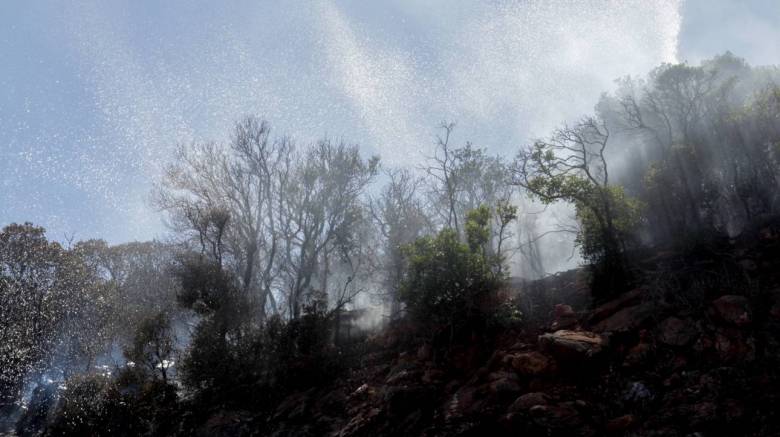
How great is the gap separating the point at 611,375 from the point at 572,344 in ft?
3.29

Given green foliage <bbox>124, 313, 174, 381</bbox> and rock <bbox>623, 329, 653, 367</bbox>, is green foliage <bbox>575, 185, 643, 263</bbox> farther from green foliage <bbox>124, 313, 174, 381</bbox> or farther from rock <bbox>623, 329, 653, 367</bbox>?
green foliage <bbox>124, 313, 174, 381</bbox>

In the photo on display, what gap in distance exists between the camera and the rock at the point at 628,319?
419 inches

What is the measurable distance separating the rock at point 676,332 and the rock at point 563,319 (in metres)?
2.38

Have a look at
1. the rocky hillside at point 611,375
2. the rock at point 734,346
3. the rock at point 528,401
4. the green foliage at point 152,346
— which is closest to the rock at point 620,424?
the rocky hillside at point 611,375

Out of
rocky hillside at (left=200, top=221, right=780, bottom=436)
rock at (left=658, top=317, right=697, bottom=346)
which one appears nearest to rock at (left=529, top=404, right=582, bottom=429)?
rocky hillside at (left=200, top=221, right=780, bottom=436)

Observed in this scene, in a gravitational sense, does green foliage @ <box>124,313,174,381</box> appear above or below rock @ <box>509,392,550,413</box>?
above

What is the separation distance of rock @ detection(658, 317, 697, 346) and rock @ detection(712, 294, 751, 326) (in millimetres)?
636

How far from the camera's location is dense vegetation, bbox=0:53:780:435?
48.3 ft

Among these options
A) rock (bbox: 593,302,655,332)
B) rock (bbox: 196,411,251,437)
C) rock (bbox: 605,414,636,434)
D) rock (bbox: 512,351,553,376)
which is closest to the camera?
rock (bbox: 605,414,636,434)

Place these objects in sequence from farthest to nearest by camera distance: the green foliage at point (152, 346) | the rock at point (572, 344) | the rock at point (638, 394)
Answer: the green foliage at point (152, 346) < the rock at point (572, 344) < the rock at point (638, 394)

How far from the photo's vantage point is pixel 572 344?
10.1 meters

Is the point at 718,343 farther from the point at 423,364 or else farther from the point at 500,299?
the point at 423,364

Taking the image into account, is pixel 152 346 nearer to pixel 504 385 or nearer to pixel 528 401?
pixel 504 385

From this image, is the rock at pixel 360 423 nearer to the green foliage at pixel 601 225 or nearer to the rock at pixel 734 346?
the rock at pixel 734 346
